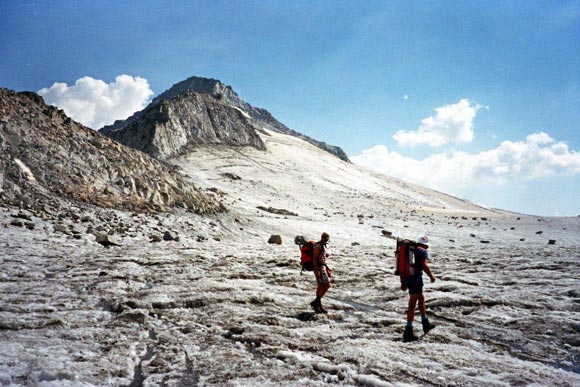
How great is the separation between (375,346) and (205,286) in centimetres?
581

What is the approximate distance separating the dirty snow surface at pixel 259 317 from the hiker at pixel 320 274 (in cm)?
33

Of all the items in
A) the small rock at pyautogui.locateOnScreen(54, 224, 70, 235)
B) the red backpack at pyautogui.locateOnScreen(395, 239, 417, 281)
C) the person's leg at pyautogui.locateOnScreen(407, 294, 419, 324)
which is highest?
the red backpack at pyautogui.locateOnScreen(395, 239, 417, 281)

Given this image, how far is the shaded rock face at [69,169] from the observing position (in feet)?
65.2

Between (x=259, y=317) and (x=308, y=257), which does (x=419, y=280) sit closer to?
(x=308, y=257)

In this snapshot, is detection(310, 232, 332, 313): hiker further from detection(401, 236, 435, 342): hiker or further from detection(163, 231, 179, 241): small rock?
detection(163, 231, 179, 241): small rock

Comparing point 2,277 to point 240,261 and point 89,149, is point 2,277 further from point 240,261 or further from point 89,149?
point 89,149

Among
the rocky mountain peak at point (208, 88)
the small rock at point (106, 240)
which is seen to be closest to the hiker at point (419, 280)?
→ the small rock at point (106, 240)

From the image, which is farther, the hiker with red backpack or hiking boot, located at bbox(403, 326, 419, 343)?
the hiker with red backpack

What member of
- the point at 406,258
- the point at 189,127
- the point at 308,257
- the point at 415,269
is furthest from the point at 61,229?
the point at 189,127

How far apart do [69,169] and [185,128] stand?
5183 cm

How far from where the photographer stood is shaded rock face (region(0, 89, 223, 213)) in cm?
1986

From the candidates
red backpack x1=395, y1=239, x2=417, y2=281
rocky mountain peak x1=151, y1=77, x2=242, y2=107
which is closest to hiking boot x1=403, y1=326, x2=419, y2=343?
red backpack x1=395, y1=239, x2=417, y2=281

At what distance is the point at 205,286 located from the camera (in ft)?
35.1

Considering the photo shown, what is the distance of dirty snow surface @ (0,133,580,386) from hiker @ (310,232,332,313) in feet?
1.07
